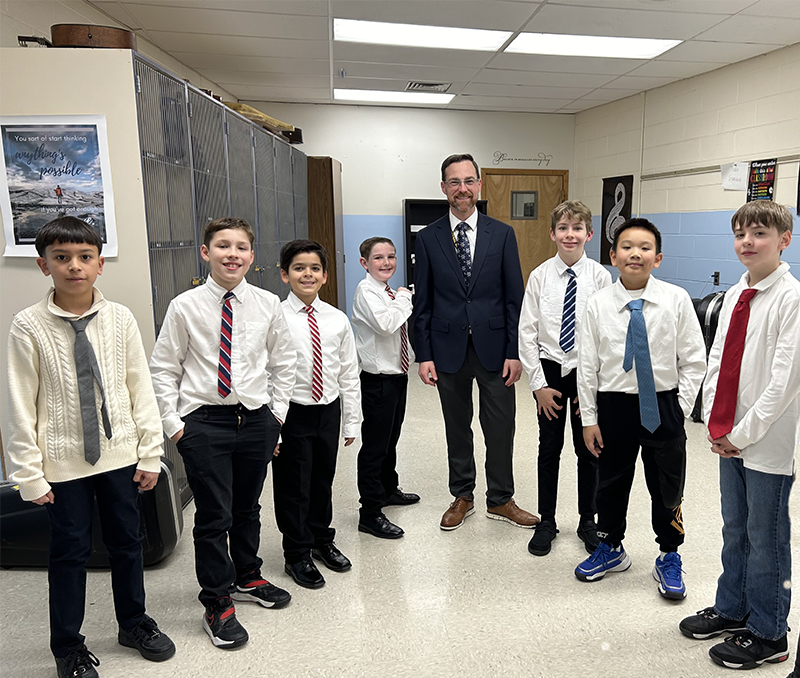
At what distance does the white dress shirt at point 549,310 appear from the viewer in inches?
94.5

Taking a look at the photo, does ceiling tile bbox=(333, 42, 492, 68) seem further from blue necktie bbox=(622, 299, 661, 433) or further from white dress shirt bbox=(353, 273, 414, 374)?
blue necktie bbox=(622, 299, 661, 433)

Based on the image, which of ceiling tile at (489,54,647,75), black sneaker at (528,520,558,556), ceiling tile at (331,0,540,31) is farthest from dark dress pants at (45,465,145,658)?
ceiling tile at (489,54,647,75)

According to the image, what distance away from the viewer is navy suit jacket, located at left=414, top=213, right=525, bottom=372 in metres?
2.57

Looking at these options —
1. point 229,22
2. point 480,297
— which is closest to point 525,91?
point 229,22

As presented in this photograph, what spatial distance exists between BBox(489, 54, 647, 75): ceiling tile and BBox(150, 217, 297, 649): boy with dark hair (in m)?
3.54

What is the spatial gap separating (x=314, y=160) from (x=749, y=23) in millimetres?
3795

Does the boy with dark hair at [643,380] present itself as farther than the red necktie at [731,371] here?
Yes

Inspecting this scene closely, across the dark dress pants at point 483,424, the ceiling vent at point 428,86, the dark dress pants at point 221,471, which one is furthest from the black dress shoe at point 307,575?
the ceiling vent at point 428,86

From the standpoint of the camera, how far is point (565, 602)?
2125mm

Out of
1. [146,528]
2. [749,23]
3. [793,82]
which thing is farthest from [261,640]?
[793,82]

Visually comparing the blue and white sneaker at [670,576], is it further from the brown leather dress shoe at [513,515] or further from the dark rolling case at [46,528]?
the dark rolling case at [46,528]

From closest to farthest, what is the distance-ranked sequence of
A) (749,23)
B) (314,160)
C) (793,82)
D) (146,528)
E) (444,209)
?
(146,528)
(749,23)
(793,82)
(314,160)
(444,209)

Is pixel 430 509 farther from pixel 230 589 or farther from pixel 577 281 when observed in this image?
pixel 577 281

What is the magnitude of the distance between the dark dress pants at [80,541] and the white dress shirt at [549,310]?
1551 mm
